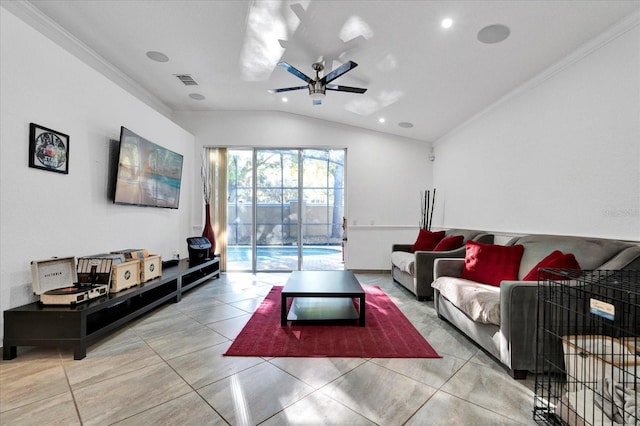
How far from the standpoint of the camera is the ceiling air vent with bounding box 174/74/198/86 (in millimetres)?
4184

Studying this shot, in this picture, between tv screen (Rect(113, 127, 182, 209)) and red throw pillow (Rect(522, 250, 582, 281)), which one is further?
tv screen (Rect(113, 127, 182, 209))

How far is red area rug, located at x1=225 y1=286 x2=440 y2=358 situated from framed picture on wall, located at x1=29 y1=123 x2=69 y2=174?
230cm

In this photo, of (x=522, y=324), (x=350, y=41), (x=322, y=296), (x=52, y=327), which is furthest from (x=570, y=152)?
(x=52, y=327)

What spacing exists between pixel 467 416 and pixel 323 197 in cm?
460

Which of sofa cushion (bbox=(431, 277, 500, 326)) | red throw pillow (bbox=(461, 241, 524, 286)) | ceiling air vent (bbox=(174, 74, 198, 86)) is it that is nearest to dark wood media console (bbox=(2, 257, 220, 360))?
sofa cushion (bbox=(431, 277, 500, 326))

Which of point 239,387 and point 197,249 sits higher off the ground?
point 197,249

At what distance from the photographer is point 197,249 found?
15.1 feet

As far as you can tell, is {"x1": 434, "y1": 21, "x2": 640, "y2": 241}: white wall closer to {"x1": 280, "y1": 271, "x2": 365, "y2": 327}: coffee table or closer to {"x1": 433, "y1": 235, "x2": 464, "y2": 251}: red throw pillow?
{"x1": 433, "y1": 235, "x2": 464, "y2": 251}: red throw pillow

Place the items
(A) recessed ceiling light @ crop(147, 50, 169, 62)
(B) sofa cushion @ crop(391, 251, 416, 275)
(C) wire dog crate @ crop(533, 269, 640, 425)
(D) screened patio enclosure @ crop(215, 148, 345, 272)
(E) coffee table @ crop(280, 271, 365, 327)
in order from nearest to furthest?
(C) wire dog crate @ crop(533, 269, 640, 425)
(E) coffee table @ crop(280, 271, 365, 327)
(A) recessed ceiling light @ crop(147, 50, 169, 62)
(B) sofa cushion @ crop(391, 251, 416, 275)
(D) screened patio enclosure @ crop(215, 148, 345, 272)

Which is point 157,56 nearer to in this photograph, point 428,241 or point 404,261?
point 404,261

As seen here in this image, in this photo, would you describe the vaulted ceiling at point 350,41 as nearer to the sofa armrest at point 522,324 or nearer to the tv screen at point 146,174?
the tv screen at point 146,174

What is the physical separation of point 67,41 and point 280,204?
375 cm

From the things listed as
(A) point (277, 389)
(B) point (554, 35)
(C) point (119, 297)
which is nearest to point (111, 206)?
(C) point (119, 297)

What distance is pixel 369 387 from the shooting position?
1.86 meters
